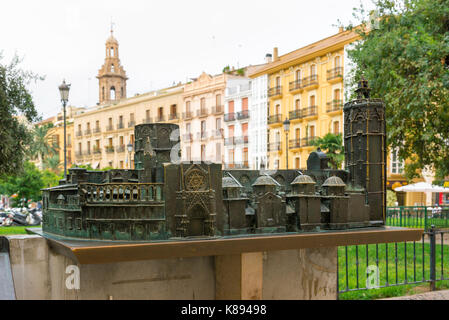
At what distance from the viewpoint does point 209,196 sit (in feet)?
12.3

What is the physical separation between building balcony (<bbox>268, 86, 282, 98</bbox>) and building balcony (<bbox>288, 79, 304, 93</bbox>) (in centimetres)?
86

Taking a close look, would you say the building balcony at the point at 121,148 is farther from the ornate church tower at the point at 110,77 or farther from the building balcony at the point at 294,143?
the building balcony at the point at 294,143

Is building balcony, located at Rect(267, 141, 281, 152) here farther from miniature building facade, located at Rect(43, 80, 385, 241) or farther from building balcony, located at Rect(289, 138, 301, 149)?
miniature building facade, located at Rect(43, 80, 385, 241)

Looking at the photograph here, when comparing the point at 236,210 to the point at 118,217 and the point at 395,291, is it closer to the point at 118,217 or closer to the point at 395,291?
the point at 118,217

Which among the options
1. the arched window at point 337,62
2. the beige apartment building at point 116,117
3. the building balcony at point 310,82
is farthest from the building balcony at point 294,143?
the beige apartment building at point 116,117

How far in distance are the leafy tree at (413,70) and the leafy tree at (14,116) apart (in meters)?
10.7

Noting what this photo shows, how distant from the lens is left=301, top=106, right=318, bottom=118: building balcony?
3127cm

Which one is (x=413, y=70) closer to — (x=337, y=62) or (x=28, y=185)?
(x=337, y=62)

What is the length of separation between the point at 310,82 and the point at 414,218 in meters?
18.3

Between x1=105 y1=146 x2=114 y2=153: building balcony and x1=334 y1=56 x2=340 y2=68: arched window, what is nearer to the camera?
x1=105 y1=146 x2=114 y2=153: building balcony

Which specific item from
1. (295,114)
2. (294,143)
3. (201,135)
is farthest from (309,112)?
(201,135)

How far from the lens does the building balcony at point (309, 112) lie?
3127 centimetres

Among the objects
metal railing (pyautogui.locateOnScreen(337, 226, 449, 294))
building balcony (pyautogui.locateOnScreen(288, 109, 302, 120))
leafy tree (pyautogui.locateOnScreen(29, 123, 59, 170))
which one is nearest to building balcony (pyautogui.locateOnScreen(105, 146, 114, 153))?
leafy tree (pyautogui.locateOnScreen(29, 123, 59, 170))

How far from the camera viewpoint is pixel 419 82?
11.5 metres
